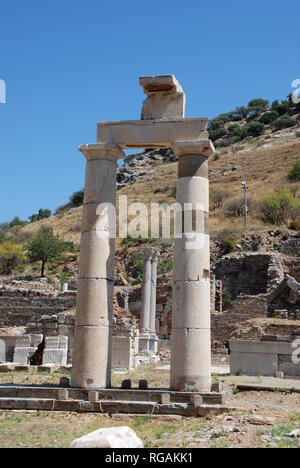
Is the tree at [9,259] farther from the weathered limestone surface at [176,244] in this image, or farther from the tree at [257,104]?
the tree at [257,104]

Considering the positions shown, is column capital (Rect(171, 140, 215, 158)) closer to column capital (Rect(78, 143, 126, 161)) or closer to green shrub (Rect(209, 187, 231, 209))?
column capital (Rect(78, 143, 126, 161))

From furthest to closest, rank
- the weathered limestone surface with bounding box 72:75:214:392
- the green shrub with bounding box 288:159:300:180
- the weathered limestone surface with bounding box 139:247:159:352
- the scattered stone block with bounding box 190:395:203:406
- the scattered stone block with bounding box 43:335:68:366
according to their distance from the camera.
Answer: the green shrub with bounding box 288:159:300:180 < the weathered limestone surface with bounding box 139:247:159:352 < the scattered stone block with bounding box 43:335:68:366 < the weathered limestone surface with bounding box 72:75:214:392 < the scattered stone block with bounding box 190:395:203:406

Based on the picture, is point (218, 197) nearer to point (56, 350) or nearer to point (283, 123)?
point (283, 123)

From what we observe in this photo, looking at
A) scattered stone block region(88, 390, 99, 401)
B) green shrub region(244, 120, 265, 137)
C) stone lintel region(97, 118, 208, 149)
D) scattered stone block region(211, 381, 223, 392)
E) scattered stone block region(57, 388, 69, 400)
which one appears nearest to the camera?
scattered stone block region(88, 390, 99, 401)

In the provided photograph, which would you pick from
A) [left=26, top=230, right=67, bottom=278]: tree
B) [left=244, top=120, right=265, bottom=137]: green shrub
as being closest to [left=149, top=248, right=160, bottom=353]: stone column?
[left=26, top=230, right=67, bottom=278]: tree

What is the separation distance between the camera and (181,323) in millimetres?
10273

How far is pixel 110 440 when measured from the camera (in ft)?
17.5

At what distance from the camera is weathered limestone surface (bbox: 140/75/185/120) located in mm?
11305

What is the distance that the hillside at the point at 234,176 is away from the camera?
5615cm

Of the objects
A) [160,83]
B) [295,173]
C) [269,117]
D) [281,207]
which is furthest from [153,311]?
[269,117]

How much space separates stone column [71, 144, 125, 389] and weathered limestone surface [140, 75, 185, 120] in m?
1.15

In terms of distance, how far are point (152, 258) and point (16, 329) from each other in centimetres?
878

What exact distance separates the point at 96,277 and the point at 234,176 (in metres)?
55.7

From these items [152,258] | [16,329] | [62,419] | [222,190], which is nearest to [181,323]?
[62,419]
